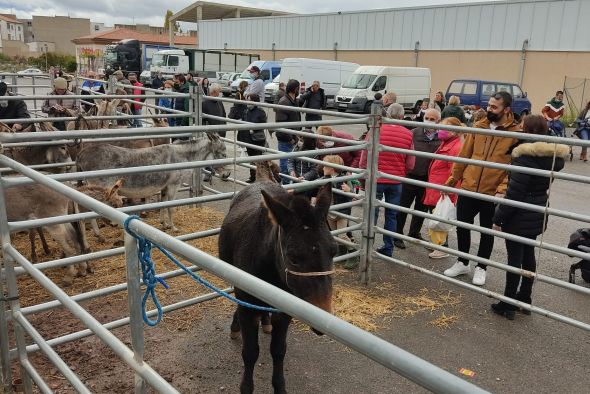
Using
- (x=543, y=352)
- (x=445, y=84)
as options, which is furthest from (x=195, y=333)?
(x=445, y=84)

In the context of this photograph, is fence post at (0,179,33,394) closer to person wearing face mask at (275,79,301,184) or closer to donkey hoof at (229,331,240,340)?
donkey hoof at (229,331,240,340)

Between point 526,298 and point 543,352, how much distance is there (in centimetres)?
71

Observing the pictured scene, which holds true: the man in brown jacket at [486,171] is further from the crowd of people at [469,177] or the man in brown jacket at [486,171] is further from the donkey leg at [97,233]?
the donkey leg at [97,233]

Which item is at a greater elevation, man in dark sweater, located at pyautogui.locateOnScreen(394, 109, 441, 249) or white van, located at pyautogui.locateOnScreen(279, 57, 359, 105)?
white van, located at pyautogui.locateOnScreen(279, 57, 359, 105)

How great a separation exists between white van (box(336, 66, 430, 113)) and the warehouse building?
18.6 ft

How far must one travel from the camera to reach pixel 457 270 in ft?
18.9

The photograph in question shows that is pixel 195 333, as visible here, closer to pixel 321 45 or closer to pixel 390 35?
pixel 390 35

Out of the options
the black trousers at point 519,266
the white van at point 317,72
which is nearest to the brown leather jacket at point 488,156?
the black trousers at point 519,266

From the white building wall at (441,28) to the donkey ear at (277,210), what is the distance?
96.2 ft

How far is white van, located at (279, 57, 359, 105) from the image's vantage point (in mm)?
26947

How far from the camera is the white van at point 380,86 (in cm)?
2500

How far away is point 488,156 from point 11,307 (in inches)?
177

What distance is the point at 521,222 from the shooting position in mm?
4598

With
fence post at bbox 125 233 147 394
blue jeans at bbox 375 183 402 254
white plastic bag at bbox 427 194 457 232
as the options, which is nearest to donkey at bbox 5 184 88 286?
blue jeans at bbox 375 183 402 254
